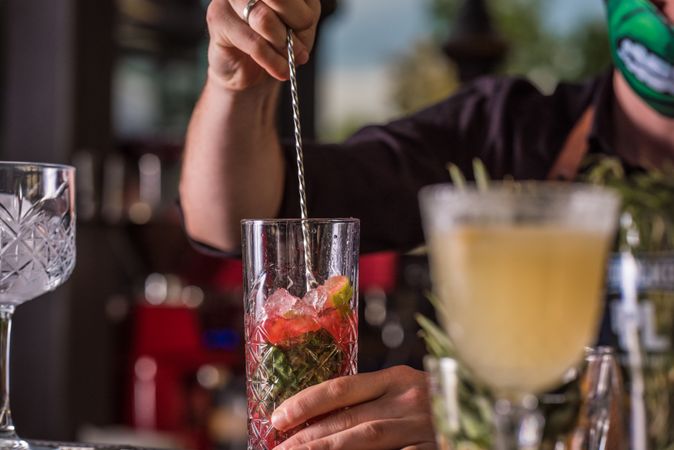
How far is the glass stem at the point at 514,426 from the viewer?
0.57 m

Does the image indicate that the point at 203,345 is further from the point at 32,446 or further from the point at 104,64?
the point at 32,446

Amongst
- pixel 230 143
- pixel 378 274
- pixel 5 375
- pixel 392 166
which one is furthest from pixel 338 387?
pixel 378 274

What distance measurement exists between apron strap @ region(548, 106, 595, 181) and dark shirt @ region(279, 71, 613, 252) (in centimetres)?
1

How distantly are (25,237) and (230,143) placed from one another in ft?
1.70

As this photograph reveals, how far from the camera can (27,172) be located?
1.04m

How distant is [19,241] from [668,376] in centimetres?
66

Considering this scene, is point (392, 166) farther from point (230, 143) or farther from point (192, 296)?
point (192, 296)

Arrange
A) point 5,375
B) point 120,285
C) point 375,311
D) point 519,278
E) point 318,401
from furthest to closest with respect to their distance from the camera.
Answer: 1. point 375,311
2. point 120,285
3. point 5,375
4. point 318,401
5. point 519,278

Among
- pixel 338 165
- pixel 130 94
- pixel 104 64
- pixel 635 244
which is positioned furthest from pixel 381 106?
pixel 635 244

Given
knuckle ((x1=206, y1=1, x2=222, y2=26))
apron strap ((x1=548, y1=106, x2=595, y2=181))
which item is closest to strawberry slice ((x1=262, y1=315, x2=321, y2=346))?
knuckle ((x1=206, y1=1, x2=222, y2=26))

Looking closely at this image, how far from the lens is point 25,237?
1.04 meters

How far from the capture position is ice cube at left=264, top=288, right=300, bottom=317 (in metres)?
0.94

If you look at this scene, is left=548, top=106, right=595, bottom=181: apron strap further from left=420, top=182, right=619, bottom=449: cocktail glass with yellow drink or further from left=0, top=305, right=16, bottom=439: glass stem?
left=420, top=182, right=619, bottom=449: cocktail glass with yellow drink

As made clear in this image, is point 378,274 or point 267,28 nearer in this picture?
point 267,28
